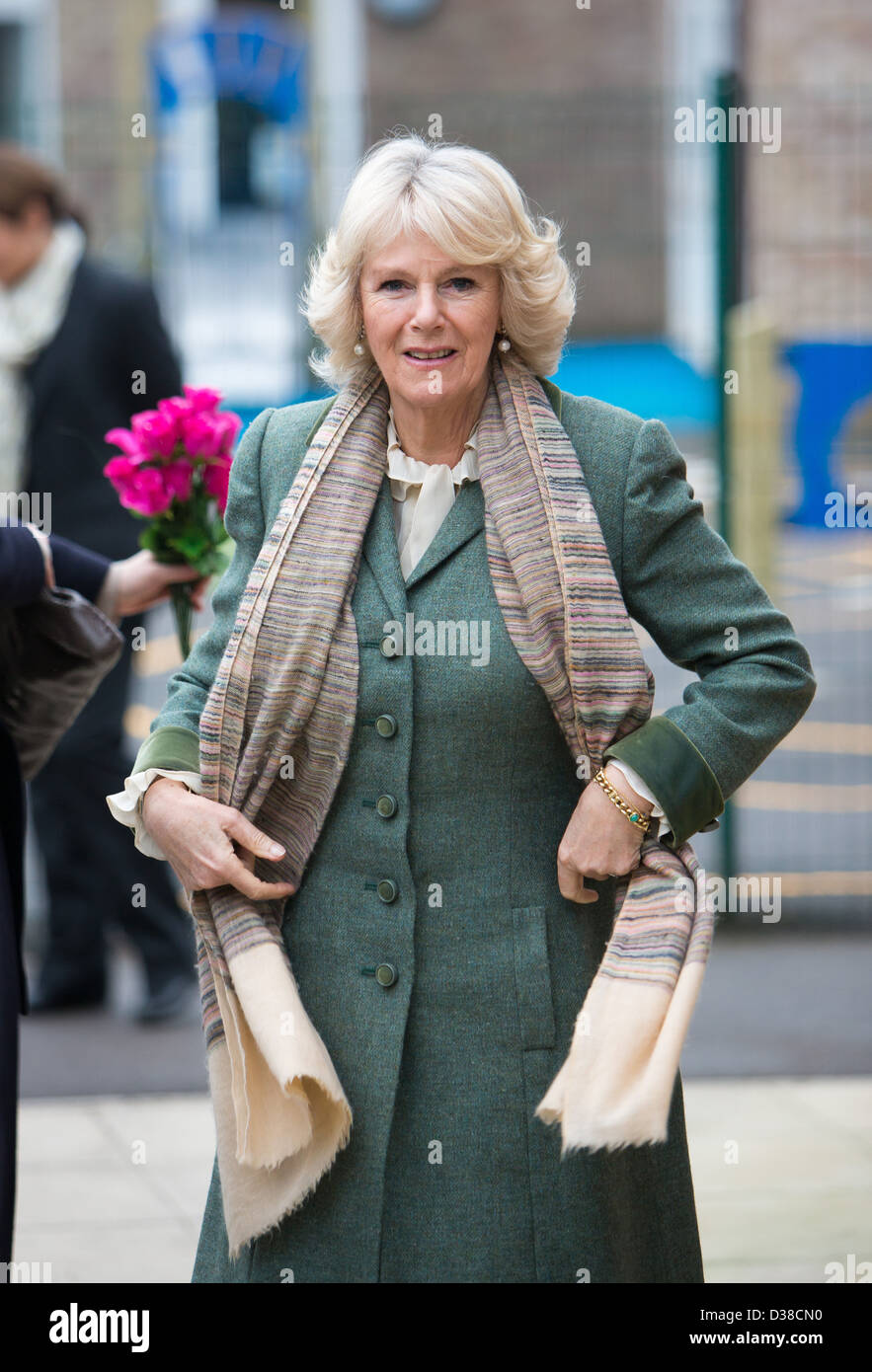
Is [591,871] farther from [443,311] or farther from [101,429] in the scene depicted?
[101,429]

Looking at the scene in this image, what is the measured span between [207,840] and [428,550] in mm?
523

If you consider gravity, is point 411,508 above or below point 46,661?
above

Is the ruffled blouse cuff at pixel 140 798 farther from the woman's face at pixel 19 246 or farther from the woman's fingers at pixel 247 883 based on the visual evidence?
the woman's face at pixel 19 246

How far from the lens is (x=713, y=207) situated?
6.82 meters

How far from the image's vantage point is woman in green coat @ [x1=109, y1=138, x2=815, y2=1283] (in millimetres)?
2830

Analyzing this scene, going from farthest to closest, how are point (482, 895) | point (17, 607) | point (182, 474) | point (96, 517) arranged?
point (96, 517) → point (182, 474) → point (17, 607) → point (482, 895)

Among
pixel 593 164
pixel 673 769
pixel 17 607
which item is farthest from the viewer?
pixel 593 164

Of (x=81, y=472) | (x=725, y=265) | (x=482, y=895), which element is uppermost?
(x=725, y=265)

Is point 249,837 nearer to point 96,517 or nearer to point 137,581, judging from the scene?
point 137,581

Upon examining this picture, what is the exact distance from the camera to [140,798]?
9.66 feet

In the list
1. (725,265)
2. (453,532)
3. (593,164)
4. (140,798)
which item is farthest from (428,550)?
(593,164)

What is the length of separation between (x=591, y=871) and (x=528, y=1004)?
0.22m

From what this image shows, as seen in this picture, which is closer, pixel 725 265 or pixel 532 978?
pixel 532 978

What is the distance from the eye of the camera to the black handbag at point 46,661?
3486 mm
